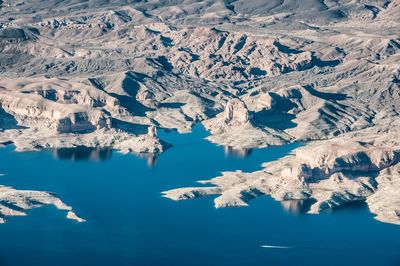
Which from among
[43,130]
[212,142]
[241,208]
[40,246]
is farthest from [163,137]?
[40,246]

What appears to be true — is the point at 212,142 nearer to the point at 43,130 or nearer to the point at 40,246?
the point at 43,130

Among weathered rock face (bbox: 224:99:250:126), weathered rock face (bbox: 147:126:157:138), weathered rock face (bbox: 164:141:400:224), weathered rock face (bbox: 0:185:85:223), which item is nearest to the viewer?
weathered rock face (bbox: 0:185:85:223)

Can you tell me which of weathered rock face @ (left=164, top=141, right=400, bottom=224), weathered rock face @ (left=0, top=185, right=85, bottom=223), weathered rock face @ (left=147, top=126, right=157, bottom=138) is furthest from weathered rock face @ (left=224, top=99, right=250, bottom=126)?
weathered rock face @ (left=0, top=185, right=85, bottom=223)

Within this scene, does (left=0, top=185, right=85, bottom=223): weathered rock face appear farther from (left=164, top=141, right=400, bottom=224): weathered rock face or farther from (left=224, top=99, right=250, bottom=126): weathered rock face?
(left=224, top=99, right=250, bottom=126): weathered rock face

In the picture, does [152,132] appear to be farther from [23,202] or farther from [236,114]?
[23,202]

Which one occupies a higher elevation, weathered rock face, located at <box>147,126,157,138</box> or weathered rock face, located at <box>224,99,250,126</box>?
weathered rock face, located at <box>224,99,250,126</box>

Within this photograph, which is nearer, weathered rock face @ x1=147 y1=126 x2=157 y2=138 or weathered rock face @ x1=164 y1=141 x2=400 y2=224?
weathered rock face @ x1=164 y1=141 x2=400 y2=224

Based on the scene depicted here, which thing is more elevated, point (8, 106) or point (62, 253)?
point (8, 106)

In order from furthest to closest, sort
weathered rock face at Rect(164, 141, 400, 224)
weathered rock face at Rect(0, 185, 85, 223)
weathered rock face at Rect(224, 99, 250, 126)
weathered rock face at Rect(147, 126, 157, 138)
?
weathered rock face at Rect(224, 99, 250, 126) → weathered rock face at Rect(147, 126, 157, 138) → weathered rock face at Rect(164, 141, 400, 224) → weathered rock face at Rect(0, 185, 85, 223)
